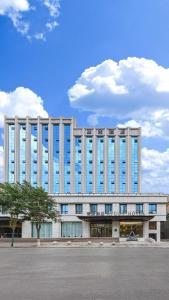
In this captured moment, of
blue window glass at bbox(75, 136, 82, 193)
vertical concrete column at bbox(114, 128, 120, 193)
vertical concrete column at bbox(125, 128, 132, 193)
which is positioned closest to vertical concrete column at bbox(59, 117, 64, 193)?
blue window glass at bbox(75, 136, 82, 193)

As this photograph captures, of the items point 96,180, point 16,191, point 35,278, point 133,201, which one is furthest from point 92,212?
point 35,278

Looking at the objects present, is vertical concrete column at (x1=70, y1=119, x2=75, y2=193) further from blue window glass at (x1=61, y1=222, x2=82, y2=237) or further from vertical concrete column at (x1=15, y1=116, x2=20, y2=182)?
blue window glass at (x1=61, y1=222, x2=82, y2=237)

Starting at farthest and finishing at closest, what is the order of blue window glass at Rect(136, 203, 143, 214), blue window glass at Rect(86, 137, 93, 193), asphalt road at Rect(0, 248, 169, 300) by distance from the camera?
blue window glass at Rect(86, 137, 93, 193) → blue window glass at Rect(136, 203, 143, 214) → asphalt road at Rect(0, 248, 169, 300)

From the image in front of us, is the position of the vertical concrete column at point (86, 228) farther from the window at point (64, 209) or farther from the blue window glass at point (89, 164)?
the blue window glass at point (89, 164)

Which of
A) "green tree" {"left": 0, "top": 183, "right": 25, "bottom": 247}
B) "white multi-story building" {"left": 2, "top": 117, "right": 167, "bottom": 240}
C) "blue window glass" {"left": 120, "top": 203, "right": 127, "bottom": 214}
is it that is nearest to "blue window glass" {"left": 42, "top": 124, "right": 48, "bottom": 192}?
"white multi-story building" {"left": 2, "top": 117, "right": 167, "bottom": 240}

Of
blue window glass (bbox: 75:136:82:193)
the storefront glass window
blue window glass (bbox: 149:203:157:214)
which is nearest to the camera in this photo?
the storefront glass window

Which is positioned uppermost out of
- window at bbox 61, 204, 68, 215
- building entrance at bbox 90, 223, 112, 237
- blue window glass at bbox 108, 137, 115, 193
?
blue window glass at bbox 108, 137, 115, 193

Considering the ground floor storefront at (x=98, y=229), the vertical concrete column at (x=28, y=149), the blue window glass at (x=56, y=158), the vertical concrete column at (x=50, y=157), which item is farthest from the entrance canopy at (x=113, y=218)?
the vertical concrete column at (x=28, y=149)

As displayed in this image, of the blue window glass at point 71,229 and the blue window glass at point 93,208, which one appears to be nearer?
the blue window glass at point 71,229

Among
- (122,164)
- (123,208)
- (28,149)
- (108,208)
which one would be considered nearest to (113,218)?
(108,208)

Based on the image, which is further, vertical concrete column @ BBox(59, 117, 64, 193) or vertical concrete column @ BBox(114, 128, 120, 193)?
vertical concrete column @ BBox(114, 128, 120, 193)

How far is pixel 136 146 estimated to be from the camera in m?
144

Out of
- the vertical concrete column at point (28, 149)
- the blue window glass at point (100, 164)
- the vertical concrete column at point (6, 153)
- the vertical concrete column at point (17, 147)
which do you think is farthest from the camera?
the blue window glass at point (100, 164)

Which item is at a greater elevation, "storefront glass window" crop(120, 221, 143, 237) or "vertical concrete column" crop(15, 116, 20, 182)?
"vertical concrete column" crop(15, 116, 20, 182)
